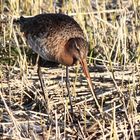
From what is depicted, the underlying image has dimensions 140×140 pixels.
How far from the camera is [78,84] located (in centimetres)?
515

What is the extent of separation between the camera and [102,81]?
525cm

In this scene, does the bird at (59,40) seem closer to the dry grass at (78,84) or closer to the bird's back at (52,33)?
the bird's back at (52,33)

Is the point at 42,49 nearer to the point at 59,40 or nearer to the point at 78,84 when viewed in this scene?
the point at 59,40

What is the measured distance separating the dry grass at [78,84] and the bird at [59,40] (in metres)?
0.20

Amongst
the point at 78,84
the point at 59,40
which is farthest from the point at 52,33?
the point at 78,84

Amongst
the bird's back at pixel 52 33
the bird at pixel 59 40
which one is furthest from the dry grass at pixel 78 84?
the bird's back at pixel 52 33

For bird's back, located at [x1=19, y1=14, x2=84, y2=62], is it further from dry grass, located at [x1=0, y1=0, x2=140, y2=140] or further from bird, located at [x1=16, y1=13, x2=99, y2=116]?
dry grass, located at [x1=0, y1=0, x2=140, y2=140]

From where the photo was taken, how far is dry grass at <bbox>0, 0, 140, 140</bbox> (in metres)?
4.22

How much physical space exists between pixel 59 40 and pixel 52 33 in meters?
0.09

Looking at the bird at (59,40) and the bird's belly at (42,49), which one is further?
the bird's belly at (42,49)

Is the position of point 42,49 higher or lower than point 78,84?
higher

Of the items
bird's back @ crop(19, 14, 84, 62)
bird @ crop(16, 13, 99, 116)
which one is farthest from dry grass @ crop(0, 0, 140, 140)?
bird's back @ crop(19, 14, 84, 62)

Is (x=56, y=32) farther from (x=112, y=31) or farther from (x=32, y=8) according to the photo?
(x=32, y=8)

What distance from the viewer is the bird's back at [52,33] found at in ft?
15.5
